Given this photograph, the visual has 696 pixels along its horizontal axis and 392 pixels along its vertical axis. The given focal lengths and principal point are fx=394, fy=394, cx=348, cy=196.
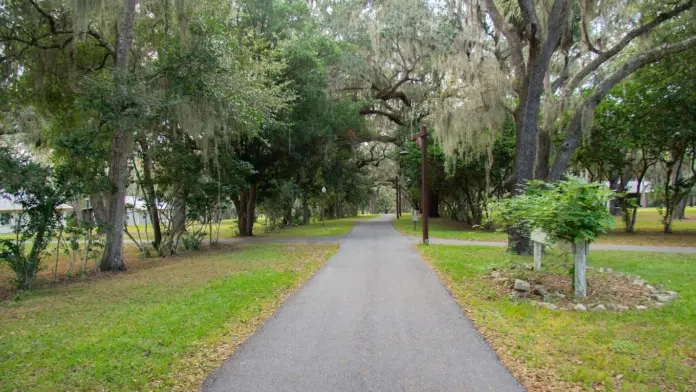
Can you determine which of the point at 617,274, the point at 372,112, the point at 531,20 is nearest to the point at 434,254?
the point at 617,274

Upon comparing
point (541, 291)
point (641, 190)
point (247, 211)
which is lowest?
point (541, 291)

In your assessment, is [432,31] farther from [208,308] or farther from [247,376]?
[247,376]

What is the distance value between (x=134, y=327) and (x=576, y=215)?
19.7 ft

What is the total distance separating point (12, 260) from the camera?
776 cm

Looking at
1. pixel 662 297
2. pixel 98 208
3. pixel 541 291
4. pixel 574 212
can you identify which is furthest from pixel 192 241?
pixel 662 297

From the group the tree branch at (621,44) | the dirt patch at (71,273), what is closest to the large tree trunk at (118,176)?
the dirt patch at (71,273)

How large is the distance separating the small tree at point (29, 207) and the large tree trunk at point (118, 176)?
1.67m

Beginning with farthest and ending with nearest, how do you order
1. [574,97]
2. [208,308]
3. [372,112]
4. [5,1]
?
[372,112] → [574,97] → [5,1] → [208,308]

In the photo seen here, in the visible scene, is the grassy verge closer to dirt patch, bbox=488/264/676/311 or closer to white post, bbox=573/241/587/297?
dirt patch, bbox=488/264/676/311

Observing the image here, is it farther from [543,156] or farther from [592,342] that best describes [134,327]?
[543,156]

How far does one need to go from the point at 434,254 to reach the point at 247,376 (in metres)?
8.33

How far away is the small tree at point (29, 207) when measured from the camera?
286 inches

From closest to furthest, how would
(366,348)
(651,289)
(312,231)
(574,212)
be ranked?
1. (366,348)
2. (574,212)
3. (651,289)
4. (312,231)

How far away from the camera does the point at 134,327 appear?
4.77m
